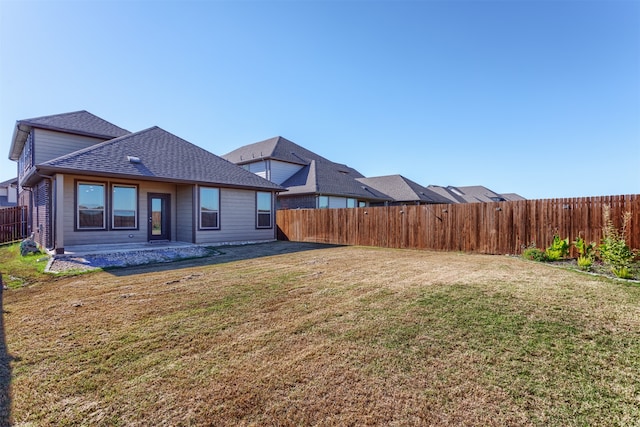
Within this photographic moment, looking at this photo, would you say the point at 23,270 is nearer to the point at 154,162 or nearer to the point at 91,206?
the point at 91,206

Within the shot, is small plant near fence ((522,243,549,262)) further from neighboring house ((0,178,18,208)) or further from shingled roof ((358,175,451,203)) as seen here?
neighboring house ((0,178,18,208))

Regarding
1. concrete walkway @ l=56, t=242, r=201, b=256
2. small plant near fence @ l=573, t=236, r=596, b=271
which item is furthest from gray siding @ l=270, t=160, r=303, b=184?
small plant near fence @ l=573, t=236, r=596, b=271

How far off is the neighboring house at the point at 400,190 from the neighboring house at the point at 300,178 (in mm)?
1328

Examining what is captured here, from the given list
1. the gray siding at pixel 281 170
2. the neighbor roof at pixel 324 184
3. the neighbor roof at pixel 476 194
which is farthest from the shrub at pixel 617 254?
the neighbor roof at pixel 476 194

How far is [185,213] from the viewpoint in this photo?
12.9 metres

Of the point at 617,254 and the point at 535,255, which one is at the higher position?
the point at 617,254

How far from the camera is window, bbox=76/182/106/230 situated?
10.4 metres

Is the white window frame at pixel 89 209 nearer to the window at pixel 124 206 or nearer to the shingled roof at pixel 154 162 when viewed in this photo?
the window at pixel 124 206

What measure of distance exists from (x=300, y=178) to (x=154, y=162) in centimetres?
1200

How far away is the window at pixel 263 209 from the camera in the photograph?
14945 millimetres

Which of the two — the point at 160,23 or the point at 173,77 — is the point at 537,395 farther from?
the point at 173,77

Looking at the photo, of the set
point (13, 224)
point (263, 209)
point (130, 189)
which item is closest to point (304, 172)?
point (263, 209)

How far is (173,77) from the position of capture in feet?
41.8

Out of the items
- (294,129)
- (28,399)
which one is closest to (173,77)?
(28,399)
